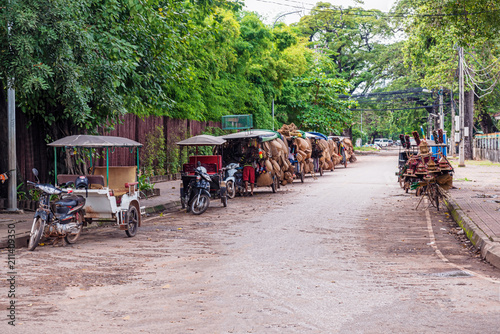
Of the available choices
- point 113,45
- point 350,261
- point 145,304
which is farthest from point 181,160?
point 145,304

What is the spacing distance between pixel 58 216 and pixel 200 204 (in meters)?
5.37

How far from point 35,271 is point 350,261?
4.53 metres

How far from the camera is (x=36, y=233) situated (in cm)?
1005

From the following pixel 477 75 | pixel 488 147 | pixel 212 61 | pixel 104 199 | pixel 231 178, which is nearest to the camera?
pixel 104 199

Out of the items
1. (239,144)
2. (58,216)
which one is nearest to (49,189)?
(58,216)

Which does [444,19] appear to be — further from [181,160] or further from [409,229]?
[181,160]

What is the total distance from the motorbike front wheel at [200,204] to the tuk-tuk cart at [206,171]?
0.03m

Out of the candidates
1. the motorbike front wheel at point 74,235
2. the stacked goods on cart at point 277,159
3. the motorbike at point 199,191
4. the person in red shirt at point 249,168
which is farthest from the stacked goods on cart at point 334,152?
the motorbike front wheel at point 74,235

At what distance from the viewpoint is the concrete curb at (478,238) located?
29.0 ft

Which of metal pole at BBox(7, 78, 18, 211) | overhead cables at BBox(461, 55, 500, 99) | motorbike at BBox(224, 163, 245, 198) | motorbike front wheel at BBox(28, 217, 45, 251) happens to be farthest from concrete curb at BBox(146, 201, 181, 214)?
overhead cables at BBox(461, 55, 500, 99)

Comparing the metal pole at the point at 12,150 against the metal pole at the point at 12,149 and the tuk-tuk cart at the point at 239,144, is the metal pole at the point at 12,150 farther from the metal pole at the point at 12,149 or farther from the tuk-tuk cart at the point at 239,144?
the tuk-tuk cart at the point at 239,144

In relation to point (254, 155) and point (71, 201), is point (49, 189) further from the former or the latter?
point (254, 155)

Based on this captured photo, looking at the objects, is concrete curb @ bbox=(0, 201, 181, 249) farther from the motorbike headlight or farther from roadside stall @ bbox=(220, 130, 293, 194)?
roadside stall @ bbox=(220, 130, 293, 194)

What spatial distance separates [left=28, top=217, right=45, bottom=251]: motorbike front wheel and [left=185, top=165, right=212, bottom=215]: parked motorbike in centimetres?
563
